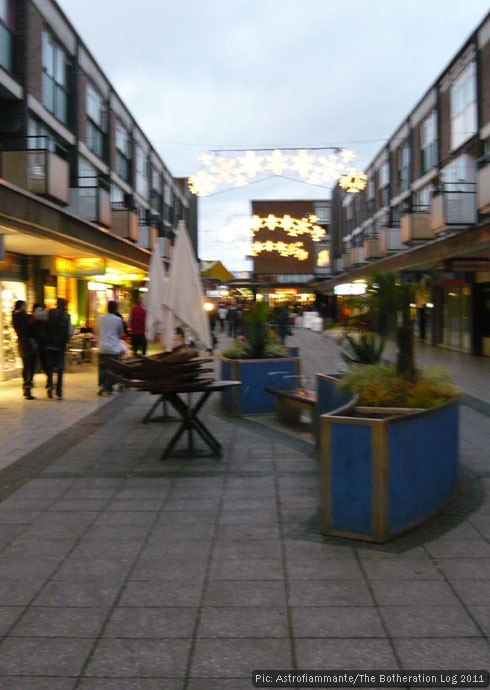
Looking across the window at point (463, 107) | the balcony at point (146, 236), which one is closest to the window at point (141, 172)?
the balcony at point (146, 236)

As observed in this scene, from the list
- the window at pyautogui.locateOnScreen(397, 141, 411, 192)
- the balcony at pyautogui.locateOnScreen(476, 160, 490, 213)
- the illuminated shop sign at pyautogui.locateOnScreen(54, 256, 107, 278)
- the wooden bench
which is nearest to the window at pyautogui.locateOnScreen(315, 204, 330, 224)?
the window at pyautogui.locateOnScreen(397, 141, 411, 192)

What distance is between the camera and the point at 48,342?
39.3 feet

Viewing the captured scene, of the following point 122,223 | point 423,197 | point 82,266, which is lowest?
point 82,266

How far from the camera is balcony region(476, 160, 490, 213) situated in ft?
58.5

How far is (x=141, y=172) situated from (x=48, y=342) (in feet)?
81.8

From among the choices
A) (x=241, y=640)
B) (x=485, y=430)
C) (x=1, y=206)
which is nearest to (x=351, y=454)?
(x=241, y=640)

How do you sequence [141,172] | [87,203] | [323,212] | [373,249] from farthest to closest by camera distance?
1. [323,212]
2. [373,249]
3. [141,172]
4. [87,203]

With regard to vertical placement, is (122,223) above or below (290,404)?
above

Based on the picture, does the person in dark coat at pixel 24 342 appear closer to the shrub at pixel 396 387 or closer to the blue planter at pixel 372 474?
the shrub at pixel 396 387

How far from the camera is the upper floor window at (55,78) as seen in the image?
1998cm

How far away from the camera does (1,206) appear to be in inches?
427

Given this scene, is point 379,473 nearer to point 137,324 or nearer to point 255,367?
A: point 255,367

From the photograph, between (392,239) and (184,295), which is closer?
(184,295)

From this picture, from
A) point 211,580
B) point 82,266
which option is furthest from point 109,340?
point 211,580
